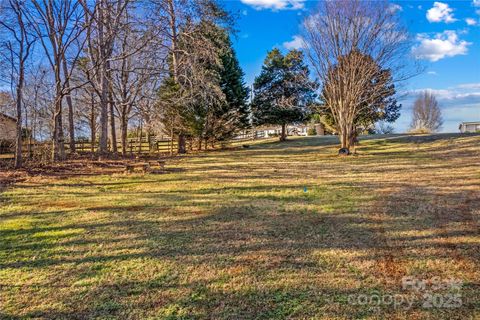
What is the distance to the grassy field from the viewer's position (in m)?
2.42

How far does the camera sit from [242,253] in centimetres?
340

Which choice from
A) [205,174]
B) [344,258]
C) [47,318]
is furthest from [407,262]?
[205,174]

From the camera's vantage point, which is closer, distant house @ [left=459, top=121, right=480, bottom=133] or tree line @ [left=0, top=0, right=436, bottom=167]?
tree line @ [left=0, top=0, right=436, bottom=167]

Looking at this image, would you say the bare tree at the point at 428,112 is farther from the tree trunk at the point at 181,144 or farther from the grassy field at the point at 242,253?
the grassy field at the point at 242,253

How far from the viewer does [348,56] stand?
1316 centimetres

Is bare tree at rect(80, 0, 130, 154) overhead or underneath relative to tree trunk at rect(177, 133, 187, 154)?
overhead

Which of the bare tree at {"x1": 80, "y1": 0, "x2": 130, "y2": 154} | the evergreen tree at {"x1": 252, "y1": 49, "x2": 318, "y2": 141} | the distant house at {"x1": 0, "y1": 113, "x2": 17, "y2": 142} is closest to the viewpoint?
the bare tree at {"x1": 80, "y1": 0, "x2": 130, "y2": 154}

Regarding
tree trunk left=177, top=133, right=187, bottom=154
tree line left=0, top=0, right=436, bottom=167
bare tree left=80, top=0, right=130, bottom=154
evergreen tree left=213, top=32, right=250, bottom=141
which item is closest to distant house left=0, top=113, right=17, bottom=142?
tree line left=0, top=0, right=436, bottom=167

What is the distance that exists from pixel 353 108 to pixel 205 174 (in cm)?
761

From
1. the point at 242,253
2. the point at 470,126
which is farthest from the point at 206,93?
the point at 470,126

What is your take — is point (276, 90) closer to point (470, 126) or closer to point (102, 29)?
point (102, 29)

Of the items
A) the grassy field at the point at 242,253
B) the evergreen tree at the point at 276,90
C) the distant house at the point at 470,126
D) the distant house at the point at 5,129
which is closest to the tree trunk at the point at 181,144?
the evergreen tree at the point at 276,90

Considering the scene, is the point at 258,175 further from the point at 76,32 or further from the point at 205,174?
the point at 76,32

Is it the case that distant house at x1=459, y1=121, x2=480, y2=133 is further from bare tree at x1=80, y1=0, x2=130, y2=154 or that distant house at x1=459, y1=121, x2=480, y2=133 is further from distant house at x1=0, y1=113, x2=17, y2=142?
distant house at x1=0, y1=113, x2=17, y2=142
